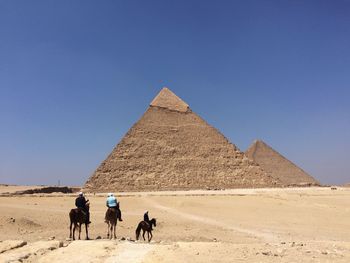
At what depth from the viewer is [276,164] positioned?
331ft

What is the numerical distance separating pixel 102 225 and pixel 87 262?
9.51 metres

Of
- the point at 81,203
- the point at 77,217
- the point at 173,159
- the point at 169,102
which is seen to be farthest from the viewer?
the point at 169,102

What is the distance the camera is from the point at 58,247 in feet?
27.0

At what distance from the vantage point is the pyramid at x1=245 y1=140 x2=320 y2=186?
98562 millimetres

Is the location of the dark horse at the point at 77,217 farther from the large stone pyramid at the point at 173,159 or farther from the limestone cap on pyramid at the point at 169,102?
the limestone cap on pyramid at the point at 169,102

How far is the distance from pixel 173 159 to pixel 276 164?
125 ft

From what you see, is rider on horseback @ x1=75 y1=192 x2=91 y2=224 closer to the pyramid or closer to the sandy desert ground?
the sandy desert ground

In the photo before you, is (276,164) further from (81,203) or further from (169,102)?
(81,203)

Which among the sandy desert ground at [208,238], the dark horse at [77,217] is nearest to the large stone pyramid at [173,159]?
the sandy desert ground at [208,238]

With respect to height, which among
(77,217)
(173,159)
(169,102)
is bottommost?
(77,217)

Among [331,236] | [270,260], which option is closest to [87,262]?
[270,260]

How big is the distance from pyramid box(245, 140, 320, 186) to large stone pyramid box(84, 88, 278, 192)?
2537 cm

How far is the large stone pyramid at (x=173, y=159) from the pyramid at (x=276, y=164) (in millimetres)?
25373

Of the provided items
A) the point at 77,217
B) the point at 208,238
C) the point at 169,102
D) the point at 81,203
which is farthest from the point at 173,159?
the point at 77,217
